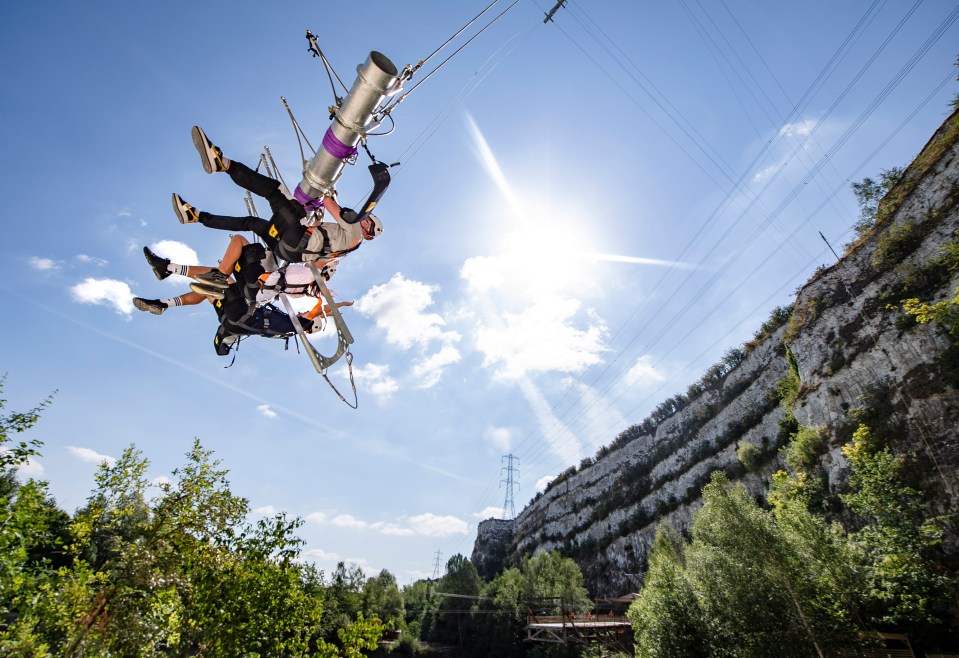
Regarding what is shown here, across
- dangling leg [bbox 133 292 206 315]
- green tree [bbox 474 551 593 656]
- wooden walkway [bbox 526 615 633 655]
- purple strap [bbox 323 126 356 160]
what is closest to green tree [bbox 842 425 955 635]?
wooden walkway [bbox 526 615 633 655]

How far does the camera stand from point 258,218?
5.27m

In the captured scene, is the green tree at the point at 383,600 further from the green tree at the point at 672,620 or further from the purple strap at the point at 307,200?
the purple strap at the point at 307,200

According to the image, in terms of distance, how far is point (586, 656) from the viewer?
34.9m

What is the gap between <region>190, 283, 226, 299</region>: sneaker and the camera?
19.4 feet

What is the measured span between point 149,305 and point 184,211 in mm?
1790

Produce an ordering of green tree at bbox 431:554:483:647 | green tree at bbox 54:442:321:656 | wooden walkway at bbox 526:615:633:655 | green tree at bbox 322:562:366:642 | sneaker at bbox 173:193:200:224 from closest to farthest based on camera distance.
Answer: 1. sneaker at bbox 173:193:200:224
2. green tree at bbox 54:442:321:656
3. wooden walkway at bbox 526:615:633:655
4. green tree at bbox 322:562:366:642
5. green tree at bbox 431:554:483:647

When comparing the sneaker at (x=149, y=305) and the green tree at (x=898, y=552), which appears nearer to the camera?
the sneaker at (x=149, y=305)

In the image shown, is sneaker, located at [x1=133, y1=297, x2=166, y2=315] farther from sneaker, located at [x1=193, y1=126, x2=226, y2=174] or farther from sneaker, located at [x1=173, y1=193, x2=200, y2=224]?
sneaker, located at [x1=193, y1=126, x2=226, y2=174]

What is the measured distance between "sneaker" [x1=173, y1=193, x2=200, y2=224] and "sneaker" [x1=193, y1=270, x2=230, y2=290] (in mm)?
1001

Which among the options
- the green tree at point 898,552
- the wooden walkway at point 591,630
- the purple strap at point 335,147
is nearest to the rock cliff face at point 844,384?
the green tree at point 898,552

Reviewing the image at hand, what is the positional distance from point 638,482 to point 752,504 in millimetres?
39633

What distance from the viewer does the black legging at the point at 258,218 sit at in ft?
15.7

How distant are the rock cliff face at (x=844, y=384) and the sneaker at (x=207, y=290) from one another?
96.4 feet

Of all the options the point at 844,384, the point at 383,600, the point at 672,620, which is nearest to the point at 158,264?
the point at 672,620
